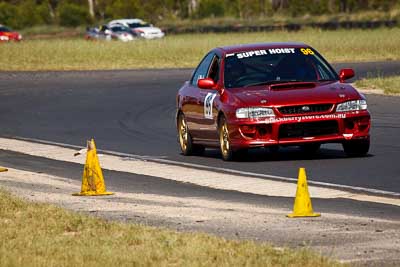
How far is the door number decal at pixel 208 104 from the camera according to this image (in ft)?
57.7

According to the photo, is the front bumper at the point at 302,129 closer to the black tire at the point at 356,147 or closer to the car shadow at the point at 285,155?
the black tire at the point at 356,147

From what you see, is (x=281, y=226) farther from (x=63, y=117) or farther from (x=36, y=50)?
(x=36, y=50)

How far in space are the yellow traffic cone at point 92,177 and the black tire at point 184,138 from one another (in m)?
5.07

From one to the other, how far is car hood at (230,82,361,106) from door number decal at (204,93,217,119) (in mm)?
538

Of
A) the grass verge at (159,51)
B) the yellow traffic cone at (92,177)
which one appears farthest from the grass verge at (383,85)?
the yellow traffic cone at (92,177)

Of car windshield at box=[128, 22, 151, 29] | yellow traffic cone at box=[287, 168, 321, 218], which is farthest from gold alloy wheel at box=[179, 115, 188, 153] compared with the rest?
car windshield at box=[128, 22, 151, 29]

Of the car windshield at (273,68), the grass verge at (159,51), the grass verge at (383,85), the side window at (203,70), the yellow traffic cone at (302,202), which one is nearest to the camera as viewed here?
the yellow traffic cone at (302,202)

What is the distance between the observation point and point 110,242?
9.85 m

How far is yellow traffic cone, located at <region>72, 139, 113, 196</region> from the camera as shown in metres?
13.5

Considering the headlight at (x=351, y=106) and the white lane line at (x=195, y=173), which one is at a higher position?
the headlight at (x=351, y=106)

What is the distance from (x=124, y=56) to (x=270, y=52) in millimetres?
37578

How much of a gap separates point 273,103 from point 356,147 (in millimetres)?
1257

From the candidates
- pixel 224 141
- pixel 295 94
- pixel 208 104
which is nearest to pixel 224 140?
pixel 224 141

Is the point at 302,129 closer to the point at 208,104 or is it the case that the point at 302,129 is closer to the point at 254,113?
the point at 254,113
